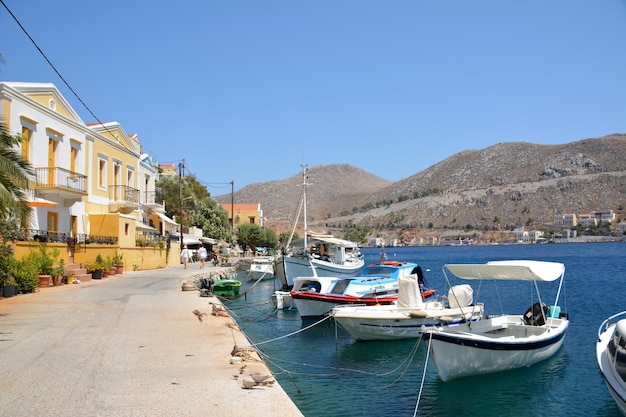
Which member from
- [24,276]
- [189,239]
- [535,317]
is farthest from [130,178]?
[535,317]

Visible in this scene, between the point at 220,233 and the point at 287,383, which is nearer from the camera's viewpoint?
the point at 287,383

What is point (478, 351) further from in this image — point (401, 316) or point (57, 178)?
point (57, 178)

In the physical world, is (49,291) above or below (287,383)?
above

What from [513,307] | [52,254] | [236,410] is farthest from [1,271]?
[513,307]

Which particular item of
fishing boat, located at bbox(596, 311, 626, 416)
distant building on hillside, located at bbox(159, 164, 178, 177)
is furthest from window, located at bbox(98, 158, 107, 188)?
distant building on hillside, located at bbox(159, 164, 178, 177)

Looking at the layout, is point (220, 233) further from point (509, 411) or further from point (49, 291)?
point (509, 411)

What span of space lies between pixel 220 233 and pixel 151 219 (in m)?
26.1

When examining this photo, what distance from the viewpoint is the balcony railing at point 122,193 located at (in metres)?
38.5

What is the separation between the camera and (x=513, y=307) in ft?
98.0

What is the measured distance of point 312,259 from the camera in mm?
37906

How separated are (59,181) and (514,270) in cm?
2301

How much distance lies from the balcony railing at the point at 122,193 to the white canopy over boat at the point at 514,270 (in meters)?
28.0

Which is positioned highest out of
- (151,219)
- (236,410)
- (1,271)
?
(151,219)

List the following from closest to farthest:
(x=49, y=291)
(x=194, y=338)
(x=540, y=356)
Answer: (x=194, y=338) → (x=540, y=356) → (x=49, y=291)
